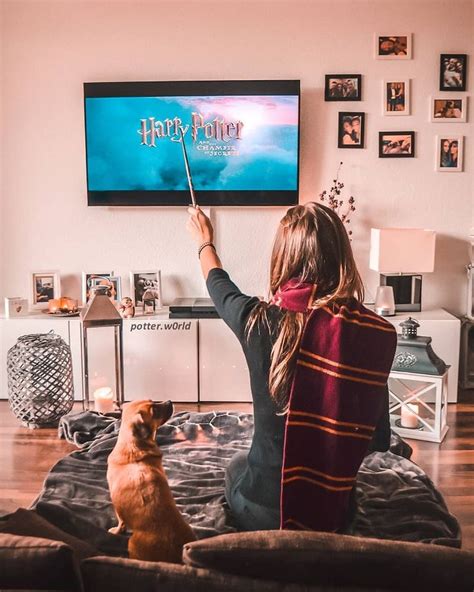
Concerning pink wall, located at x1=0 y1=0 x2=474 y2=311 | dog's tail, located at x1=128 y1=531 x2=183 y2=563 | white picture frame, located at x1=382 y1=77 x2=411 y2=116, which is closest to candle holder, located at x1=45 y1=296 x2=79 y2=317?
pink wall, located at x1=0 y1=0 x2=474 y2=311

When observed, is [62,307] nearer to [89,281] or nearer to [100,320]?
[89,281]

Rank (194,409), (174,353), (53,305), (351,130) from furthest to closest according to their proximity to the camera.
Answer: (351,130) < (53,305) < (174,353) < (194,409)

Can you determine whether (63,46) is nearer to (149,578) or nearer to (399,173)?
(399,173)

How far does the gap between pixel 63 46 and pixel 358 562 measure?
3.91m

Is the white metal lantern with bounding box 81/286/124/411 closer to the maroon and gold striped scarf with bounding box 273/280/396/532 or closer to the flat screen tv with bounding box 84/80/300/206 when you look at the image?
the flat screen tv with bounding box 84/80/300/206

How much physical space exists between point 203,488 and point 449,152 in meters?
2.77

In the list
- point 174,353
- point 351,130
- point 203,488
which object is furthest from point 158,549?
point 351,130

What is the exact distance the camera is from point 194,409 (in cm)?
388

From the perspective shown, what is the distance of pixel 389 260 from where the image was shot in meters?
4.04

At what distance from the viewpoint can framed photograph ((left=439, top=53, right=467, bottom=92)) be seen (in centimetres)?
420

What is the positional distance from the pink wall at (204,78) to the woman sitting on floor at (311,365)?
2.54 metres

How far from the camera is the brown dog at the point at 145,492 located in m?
1.56

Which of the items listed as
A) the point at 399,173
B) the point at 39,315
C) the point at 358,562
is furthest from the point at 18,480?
the point at 399,173

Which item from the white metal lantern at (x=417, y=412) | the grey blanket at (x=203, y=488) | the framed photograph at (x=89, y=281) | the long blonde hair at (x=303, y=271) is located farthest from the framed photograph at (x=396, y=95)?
the long blonde hair at (x=303, y=271)
